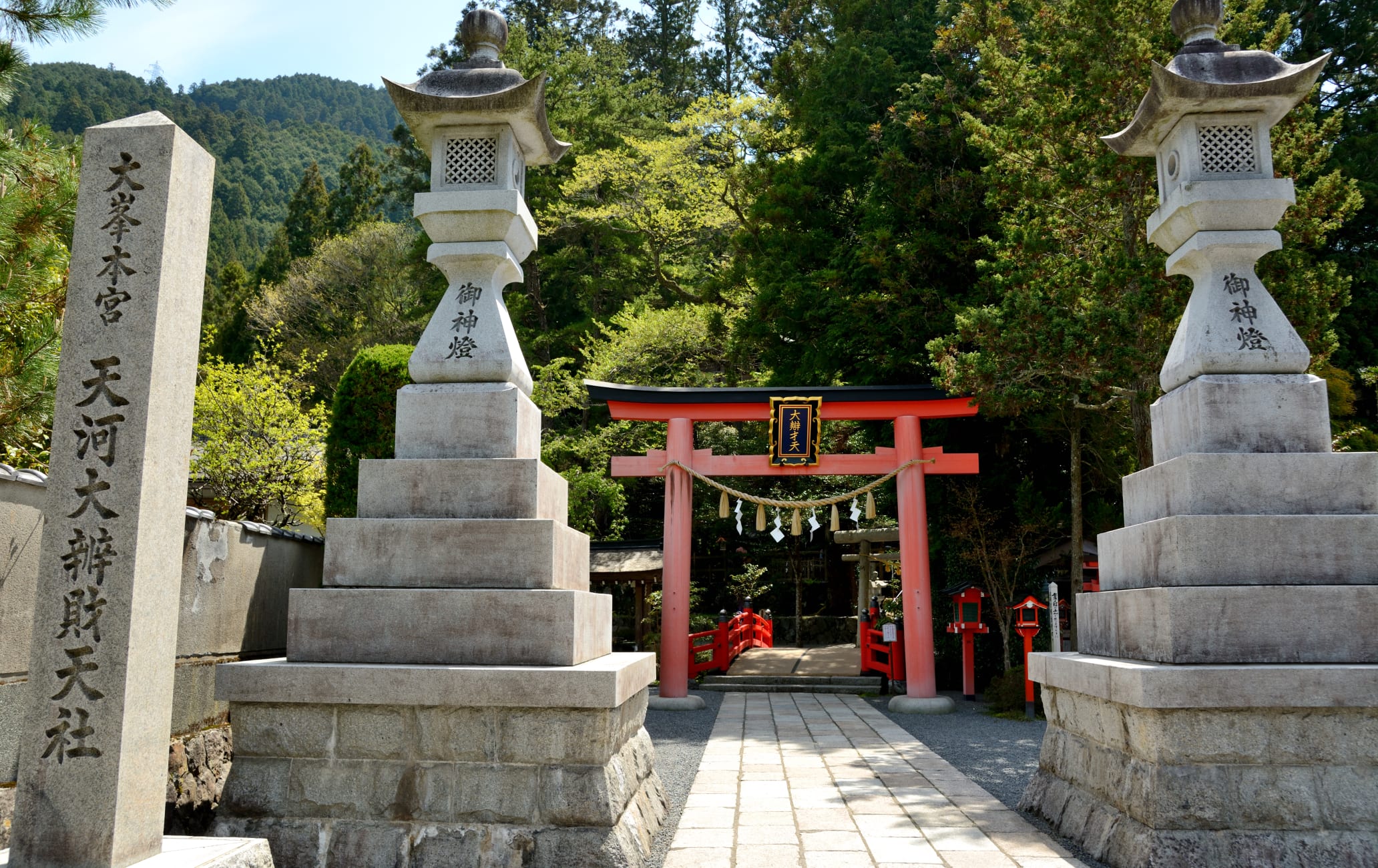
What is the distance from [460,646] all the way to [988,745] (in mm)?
6350

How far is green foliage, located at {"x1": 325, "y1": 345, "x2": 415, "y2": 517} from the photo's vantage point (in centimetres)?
862

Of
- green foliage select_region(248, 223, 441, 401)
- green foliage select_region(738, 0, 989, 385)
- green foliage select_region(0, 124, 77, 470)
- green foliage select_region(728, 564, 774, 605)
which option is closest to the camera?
green foliage select_region(0, 124, 77, 470)

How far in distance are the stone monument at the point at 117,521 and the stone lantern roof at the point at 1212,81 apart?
186 inches

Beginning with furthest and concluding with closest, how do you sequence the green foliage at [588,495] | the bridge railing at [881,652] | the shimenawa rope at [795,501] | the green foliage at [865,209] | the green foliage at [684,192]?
the green foliage at [684,192] < the green foliage at [588,495] < the green foliage at [865,209] < the bridge railing at [881,652] < the shimenawa rope at [795,501]

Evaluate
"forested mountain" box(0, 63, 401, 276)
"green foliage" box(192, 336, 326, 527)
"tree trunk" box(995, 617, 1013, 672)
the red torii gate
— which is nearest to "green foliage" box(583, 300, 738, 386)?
the red torii gate

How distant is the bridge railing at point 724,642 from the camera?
15016 mm

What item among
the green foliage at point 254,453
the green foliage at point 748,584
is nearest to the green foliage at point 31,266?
the green foliage at point 254,453

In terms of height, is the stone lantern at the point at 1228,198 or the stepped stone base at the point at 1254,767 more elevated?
the stone lantern at the point at 1228,198

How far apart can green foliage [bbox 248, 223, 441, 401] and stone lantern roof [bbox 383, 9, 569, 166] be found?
805 inches

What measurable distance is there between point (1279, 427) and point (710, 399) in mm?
8105

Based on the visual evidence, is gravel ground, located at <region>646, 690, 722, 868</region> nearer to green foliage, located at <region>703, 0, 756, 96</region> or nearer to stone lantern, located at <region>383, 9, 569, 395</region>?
stone lantern, located at <region>383, 9, 569, 395</region>

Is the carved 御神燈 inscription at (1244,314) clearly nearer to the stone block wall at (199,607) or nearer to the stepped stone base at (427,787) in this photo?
the stepped stone base at (427,787)

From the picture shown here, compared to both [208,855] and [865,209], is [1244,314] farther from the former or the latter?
[865,209]

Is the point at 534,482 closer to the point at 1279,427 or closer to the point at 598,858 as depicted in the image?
the point at 598,858
